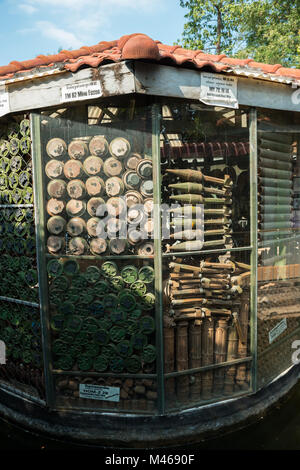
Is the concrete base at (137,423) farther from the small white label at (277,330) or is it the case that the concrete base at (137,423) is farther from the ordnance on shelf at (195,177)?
the ordnance on shelf at (195,177)

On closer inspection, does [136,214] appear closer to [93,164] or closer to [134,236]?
[134,236]

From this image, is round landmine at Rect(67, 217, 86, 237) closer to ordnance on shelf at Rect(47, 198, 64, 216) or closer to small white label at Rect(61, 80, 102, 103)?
ordnance on shelf at Rect(47, 198, 64, 216)

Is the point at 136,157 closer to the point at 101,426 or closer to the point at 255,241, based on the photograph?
the point at 255,241

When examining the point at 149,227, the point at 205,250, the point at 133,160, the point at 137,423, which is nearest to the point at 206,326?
the point at 205,250

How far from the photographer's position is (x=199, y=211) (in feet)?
12.9

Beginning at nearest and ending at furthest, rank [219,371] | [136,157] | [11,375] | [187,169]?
[136,157] < [187,169] < [219,371] < [11,375]

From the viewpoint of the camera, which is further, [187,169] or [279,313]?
[279,313]

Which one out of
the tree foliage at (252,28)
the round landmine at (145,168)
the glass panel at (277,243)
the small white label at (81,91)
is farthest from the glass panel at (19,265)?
the tree foliage at (252,28)

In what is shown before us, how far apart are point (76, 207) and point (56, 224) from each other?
13.1 inches

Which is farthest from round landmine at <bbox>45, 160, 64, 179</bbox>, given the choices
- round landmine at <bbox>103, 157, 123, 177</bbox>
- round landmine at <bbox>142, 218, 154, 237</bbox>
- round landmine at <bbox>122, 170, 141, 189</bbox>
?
round landmine at <bbox>142, 218, 154, 237</bbox>

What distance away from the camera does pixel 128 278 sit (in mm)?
3752

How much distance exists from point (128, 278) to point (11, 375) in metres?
2.36

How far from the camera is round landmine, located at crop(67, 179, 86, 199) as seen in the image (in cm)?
Answer: 374

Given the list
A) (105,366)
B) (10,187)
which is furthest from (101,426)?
(10,187)
